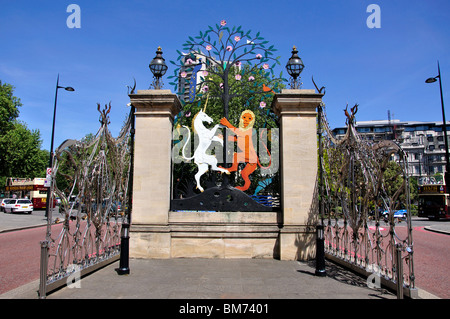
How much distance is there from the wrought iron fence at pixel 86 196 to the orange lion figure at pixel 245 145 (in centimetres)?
307

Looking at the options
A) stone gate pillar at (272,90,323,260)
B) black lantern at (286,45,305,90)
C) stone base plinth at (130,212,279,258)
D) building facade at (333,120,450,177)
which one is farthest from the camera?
building facade at (333,120,450,177)

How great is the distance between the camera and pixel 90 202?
7.30 m

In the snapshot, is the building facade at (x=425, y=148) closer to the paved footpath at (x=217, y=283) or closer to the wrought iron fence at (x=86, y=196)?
the paved footpath at (x=217, y=283)

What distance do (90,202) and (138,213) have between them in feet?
5.29

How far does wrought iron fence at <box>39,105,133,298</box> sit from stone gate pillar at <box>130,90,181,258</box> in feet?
1.66

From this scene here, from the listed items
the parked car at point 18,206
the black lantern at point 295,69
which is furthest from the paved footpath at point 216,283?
the parked car at point 18,206

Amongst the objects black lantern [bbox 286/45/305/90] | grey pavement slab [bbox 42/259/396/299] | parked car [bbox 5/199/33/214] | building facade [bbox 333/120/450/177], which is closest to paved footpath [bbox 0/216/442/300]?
grey pavement slab [bbox 42/259/396/299]

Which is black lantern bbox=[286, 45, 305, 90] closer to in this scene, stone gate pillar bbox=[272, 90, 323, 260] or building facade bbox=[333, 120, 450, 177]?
stone gate pillar bbox=[272, 90, 323, 260]

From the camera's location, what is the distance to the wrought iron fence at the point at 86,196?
19.6 feet

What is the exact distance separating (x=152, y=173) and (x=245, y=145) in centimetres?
279

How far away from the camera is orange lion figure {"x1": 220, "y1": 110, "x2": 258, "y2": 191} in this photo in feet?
30.4

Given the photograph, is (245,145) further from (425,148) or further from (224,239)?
(425,148)

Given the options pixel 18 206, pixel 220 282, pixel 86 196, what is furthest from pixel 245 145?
pixel 18 206

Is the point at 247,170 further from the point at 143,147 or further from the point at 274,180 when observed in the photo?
the point at 143,147
